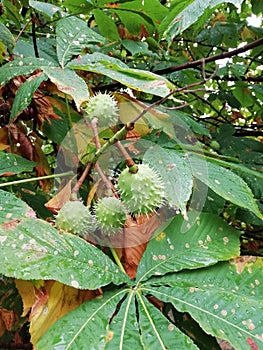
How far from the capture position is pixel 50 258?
715 mm

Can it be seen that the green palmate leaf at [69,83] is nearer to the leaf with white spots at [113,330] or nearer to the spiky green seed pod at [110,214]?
the spiky green seed pod at [110,214]

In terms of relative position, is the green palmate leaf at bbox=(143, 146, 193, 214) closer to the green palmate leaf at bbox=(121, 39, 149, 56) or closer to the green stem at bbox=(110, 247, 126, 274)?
the green stem at bbox=(110, 247, 126, 274)

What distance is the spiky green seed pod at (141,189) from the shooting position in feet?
2.82

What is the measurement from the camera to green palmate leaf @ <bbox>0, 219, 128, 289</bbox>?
685mm

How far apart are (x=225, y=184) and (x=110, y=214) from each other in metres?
0.26

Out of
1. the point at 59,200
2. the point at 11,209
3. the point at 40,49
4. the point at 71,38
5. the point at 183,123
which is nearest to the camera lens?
the point at 11,209

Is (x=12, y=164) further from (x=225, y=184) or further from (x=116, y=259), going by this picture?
(x=225, y=184)

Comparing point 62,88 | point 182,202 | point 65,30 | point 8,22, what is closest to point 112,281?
point 182,202

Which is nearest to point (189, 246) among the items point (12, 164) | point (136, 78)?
point (136, 78)

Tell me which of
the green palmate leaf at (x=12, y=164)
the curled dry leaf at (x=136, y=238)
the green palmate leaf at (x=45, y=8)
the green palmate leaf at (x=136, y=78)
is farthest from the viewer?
the green palmate leaf at (x=45, y=8)

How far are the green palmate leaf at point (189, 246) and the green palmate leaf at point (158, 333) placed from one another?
92mm

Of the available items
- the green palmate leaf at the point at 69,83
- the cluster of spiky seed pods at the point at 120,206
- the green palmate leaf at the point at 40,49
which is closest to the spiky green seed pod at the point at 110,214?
the cluster of spiky seed pods at the point at 120,206

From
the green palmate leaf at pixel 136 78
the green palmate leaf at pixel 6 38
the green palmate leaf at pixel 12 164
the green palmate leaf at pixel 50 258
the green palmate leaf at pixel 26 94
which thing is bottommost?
the green palmate leaf at pixel 50 258

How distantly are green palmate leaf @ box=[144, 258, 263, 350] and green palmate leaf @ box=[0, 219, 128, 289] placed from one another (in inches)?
4.4
